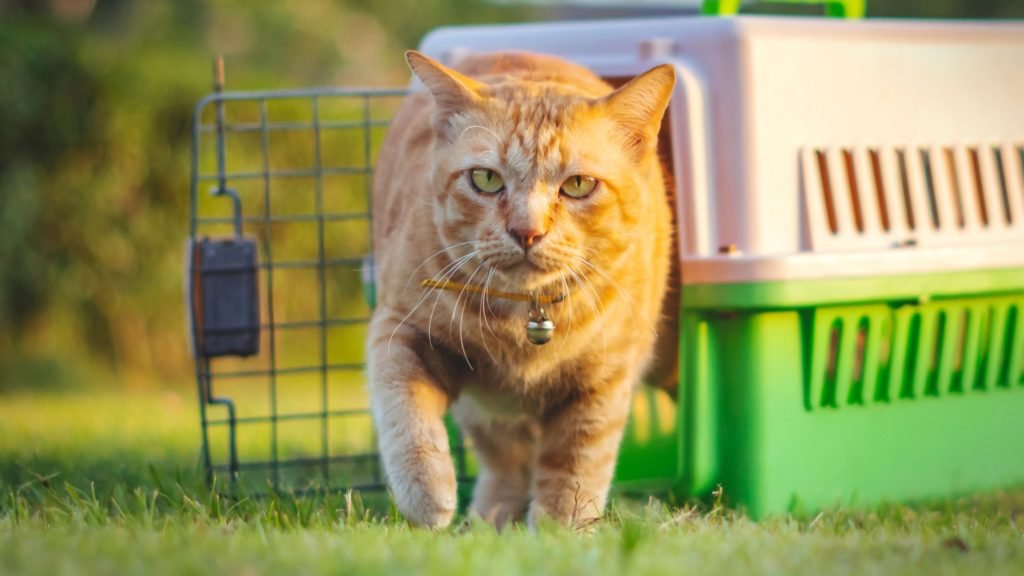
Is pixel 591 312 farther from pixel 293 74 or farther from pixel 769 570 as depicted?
pixel 293 74

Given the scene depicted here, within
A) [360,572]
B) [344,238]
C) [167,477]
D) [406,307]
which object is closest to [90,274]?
[344,238]

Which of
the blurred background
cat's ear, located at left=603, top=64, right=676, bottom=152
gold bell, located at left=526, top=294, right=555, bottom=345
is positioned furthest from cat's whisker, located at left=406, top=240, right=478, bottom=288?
the blurred background

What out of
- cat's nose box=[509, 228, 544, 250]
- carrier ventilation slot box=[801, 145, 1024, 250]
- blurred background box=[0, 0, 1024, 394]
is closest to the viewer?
cat's nose box=[509, 228, 544, 250]

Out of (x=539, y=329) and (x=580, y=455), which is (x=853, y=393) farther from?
(x=539, y=329)

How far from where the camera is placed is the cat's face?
2066 millimetres

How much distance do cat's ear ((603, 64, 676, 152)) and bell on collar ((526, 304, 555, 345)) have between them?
1.28 feet

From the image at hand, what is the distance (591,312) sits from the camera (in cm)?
227

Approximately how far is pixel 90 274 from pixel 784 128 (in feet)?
12.0

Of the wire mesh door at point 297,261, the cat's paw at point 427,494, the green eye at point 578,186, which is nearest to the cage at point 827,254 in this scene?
the green eye at point 578,186

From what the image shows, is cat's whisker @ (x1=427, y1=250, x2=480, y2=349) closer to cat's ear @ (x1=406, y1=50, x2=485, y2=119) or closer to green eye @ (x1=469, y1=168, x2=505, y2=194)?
green eye @ (x1=469, y1=168, x2=505, y2=194)

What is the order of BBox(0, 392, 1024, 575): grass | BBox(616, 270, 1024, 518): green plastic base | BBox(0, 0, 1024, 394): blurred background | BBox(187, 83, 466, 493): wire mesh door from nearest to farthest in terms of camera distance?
BBox(0, 392, 1024, 575): grass, BBox(616, 270, 1024, 518): green plastic base, BBox(187, 83, 466, 493): wire mesh door, BBox(0, 0, 1024, 394): blurred background

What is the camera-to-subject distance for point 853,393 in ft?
8.52

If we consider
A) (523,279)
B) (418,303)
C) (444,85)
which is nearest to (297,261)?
(418,303)

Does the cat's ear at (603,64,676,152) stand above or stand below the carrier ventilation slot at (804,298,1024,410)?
above
